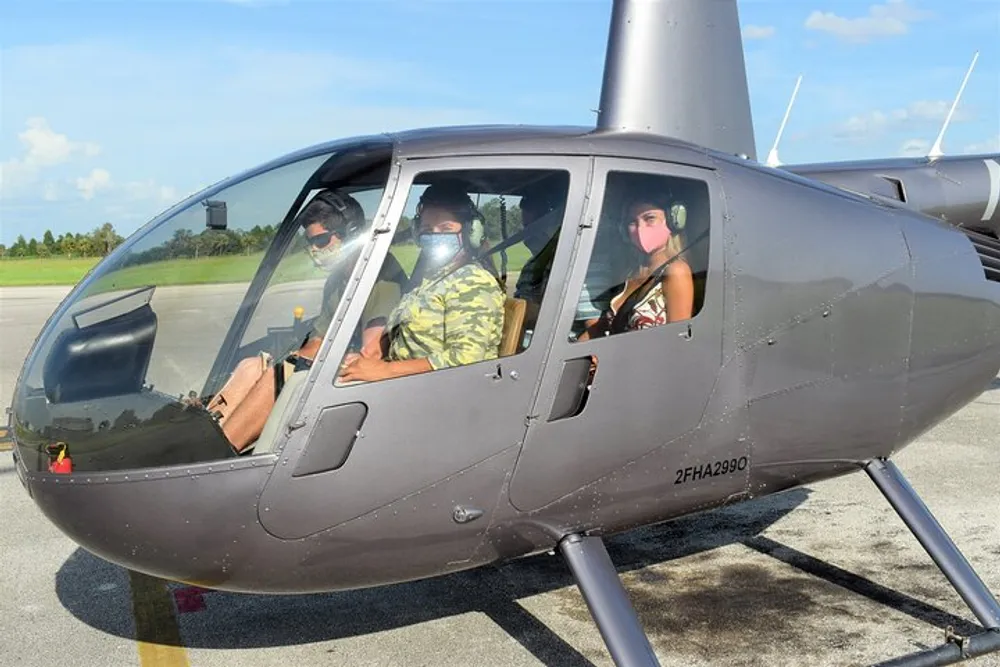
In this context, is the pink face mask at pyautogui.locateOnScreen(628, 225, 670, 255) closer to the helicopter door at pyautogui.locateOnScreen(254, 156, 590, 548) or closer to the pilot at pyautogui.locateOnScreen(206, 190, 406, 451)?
the helicopter door at pyautogui.locateOnScreen(254, 156, 590, 548)

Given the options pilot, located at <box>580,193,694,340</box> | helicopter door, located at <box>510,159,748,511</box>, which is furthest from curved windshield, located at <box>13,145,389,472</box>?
pilot, located at <box>580,193,694,340</box>

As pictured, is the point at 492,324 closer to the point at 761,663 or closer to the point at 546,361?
the point at 546,361

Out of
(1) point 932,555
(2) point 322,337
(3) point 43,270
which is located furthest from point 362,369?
(3) point 43,270

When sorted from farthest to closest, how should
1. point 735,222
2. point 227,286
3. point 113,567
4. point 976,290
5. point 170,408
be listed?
point 113,567 < point 976,290 < point 735,222 < point 227,286 < point 170,408

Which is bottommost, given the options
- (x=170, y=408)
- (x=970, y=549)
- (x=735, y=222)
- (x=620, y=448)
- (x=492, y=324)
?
(x=970, y=549)

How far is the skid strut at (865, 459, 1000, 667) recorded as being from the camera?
3943mm

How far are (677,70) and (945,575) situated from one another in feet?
9.77

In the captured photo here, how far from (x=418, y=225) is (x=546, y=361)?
26.0 inches

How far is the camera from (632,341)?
3.59 metres

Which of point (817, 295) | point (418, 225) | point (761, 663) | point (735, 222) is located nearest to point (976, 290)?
point (817, 295)

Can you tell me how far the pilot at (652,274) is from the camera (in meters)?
3.66

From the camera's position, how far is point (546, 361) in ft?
11.3

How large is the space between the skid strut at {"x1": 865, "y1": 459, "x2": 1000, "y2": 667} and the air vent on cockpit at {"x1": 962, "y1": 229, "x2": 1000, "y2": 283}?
1075 millimetres

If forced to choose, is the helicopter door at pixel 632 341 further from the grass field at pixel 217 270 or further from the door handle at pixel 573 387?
the grass field at pixel 217 270
